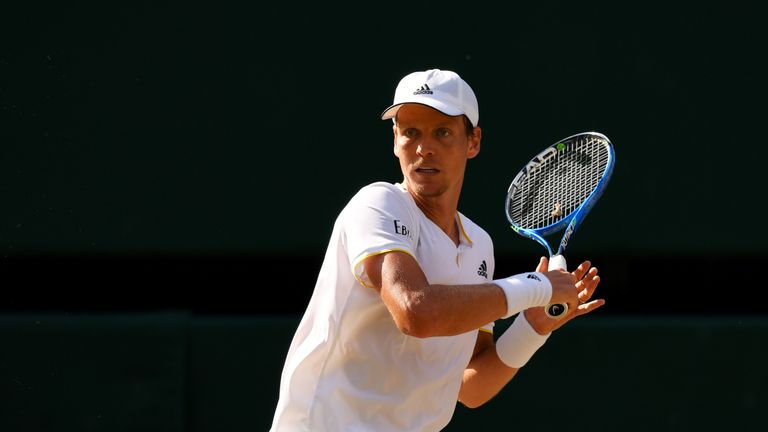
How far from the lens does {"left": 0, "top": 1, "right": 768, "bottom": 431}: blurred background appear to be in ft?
15.6

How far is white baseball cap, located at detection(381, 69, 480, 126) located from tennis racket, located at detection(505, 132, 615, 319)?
56cm

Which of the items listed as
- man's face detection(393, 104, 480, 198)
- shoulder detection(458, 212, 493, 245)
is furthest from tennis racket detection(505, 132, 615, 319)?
man's face detection(393, 104, 480, 198)

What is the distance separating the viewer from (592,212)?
15.7ft

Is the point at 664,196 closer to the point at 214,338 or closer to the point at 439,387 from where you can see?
the point at 214,338

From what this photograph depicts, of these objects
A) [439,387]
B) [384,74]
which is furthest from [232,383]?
[439,387]

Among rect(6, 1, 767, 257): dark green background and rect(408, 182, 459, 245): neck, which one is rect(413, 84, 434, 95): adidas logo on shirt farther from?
rect(6, 1, 767, 257): dark green background

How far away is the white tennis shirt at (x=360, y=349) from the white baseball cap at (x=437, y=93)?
0.73 feet

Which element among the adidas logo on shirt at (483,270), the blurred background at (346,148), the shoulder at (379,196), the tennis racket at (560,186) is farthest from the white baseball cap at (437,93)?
the blurred background at (346,148)

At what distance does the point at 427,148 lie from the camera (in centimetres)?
282

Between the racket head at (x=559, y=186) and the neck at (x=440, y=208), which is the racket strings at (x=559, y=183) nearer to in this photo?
the racket head at (x=559, y=186)

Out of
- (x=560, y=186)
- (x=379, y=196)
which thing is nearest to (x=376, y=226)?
(x=379, y=196)

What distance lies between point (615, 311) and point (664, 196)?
508 mm

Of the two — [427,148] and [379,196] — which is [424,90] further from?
[379,196]

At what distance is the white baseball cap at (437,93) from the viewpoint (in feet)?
9.18
